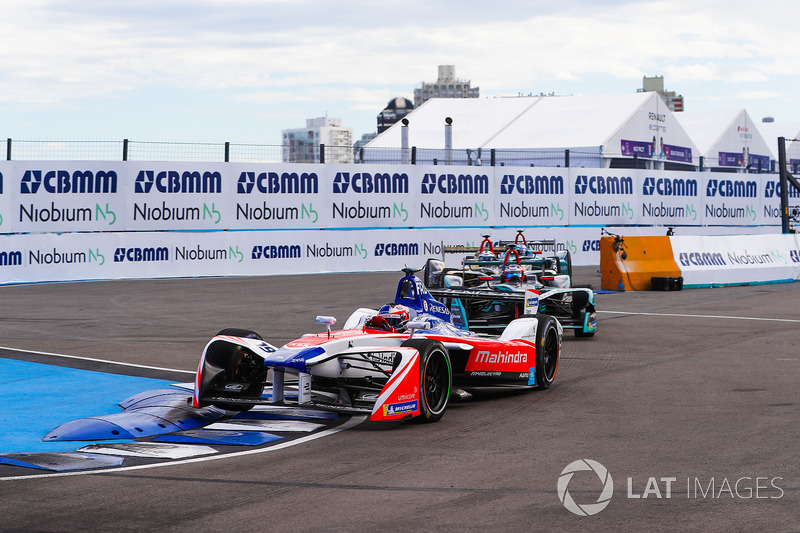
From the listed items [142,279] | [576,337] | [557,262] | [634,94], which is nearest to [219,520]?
[576,337]

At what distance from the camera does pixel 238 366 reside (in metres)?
8.93

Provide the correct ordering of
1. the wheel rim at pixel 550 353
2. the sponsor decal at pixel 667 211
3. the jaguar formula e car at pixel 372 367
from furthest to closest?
1. the sponsor decal at pixel 667 211
2. the wheel rim at pixel 550 353
3. the jaguar formula e car at pixel 372 367

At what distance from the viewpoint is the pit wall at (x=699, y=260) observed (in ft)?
76.1

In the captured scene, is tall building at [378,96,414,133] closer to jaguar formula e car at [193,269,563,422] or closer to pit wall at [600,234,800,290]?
pit wall at [600,234,800,290]

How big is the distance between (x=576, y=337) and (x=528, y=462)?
789 centimetres

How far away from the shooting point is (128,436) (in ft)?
25.7

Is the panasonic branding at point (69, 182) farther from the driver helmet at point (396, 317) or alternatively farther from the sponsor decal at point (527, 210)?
the driver helmet at point (396, 317)

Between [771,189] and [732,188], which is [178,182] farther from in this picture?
[771,189]

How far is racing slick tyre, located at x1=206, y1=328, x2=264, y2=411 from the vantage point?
8773 millimetres

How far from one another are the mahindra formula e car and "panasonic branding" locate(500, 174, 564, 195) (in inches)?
448

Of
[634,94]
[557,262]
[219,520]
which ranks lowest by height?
[219,520]

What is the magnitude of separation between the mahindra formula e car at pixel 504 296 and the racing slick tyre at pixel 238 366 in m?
4.05

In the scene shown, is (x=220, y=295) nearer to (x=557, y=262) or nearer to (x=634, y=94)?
(x=557, y=262)

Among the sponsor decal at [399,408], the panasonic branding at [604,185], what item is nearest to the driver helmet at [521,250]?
the sponsor decal at [399,408]
